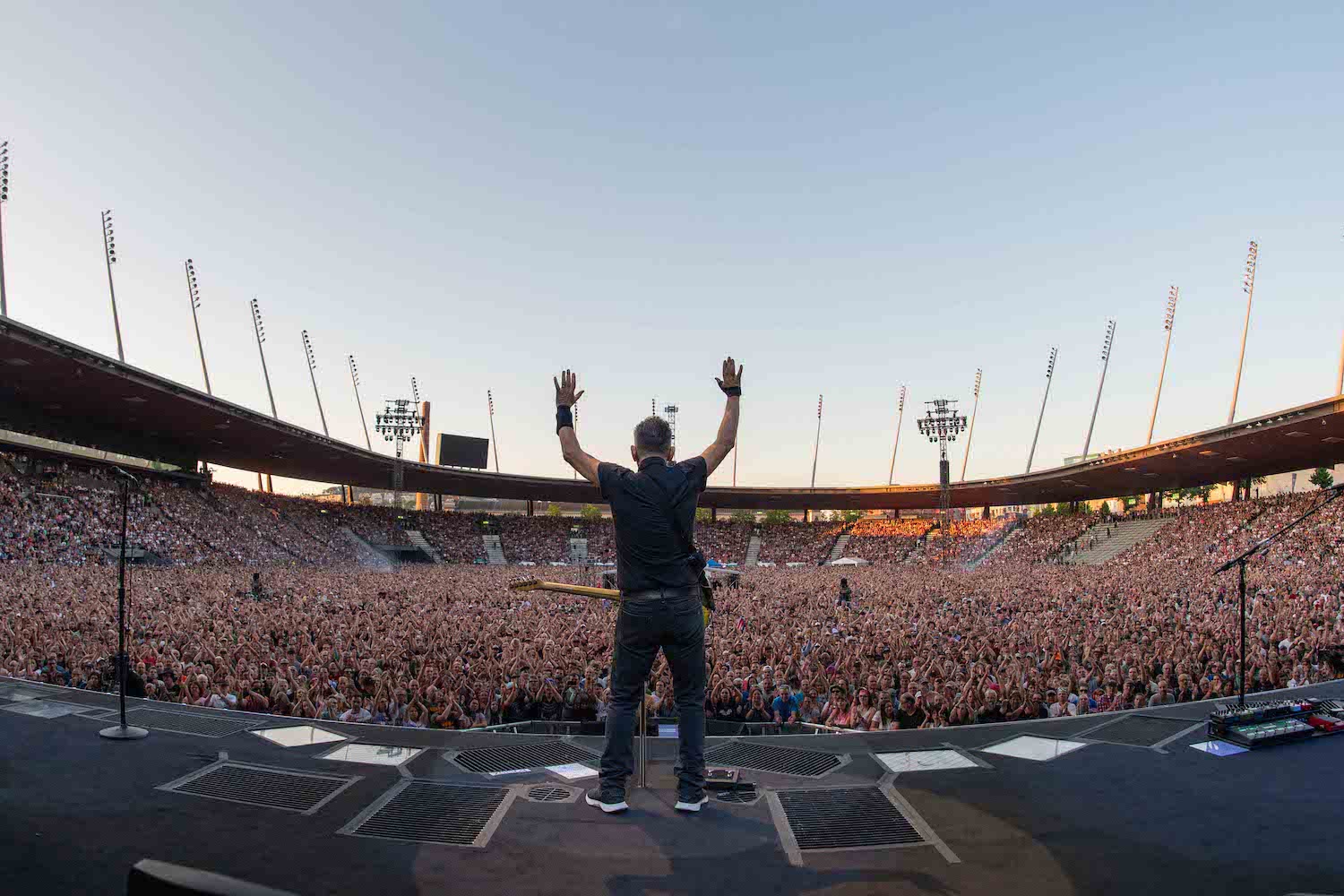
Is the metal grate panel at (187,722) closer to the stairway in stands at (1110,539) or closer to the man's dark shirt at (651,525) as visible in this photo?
the man's dark shirt at (651,525)

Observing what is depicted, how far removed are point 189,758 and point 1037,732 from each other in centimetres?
441

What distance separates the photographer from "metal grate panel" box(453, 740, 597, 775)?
349 centimetres

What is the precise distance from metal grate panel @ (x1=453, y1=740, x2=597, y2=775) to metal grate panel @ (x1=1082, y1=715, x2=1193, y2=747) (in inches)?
110

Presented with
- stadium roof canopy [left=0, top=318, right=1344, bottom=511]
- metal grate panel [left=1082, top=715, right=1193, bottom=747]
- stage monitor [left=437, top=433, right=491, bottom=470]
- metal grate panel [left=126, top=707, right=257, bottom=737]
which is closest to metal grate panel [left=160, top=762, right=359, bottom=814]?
metal grate panel [left=126, top=707, right=257, bottom=737]

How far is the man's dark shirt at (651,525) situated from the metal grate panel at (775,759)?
3.66ft

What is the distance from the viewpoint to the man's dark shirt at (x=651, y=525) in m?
3.13

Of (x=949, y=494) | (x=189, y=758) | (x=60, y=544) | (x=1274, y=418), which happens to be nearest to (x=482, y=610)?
(x=189, y=758)

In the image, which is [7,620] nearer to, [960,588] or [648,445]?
[648,445]

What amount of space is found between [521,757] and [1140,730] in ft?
11.2

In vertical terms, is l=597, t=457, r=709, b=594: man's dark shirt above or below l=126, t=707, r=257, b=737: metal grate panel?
above

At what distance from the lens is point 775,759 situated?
3.71m

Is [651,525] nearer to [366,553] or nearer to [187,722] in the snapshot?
[187,722]

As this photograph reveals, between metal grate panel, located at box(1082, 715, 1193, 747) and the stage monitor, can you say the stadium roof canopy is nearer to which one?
the stage monitor

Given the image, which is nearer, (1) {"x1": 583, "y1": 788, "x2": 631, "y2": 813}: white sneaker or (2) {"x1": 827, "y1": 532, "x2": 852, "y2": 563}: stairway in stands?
(1) {"x1": 583, "y1": 788, "x2": 631, "y2": 813}: white sneaker
